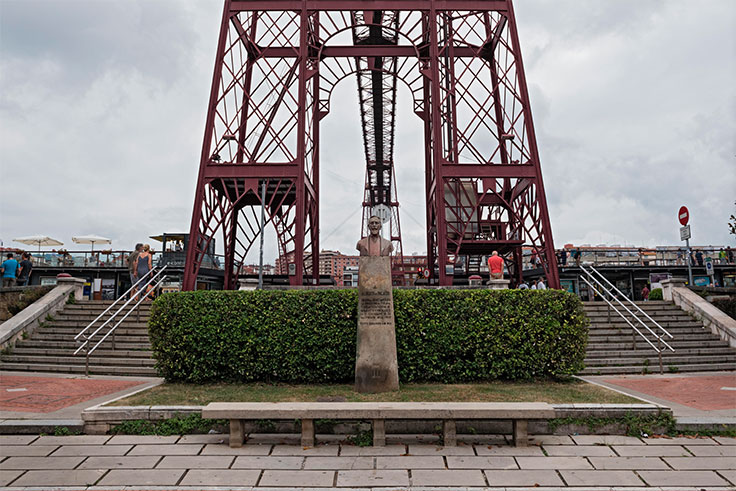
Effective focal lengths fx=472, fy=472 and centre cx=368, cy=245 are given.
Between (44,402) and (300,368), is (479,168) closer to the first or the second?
(300,368)

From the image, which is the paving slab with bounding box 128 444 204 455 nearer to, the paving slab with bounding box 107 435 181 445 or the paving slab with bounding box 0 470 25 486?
the paving slab with bounding box 107 435 181 445

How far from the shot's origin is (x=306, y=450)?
4.93 meters

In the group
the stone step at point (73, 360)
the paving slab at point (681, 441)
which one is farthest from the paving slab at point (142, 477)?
the stone step at point (73, 360)

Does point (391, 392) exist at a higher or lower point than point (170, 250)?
lower

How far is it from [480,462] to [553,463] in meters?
0.70

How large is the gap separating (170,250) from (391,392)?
23.0 metres

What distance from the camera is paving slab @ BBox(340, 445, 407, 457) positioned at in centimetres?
479

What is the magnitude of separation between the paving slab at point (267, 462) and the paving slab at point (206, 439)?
0.60 metres

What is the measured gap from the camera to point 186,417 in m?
5.59

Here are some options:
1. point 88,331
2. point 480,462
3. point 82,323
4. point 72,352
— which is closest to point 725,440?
point 480,462

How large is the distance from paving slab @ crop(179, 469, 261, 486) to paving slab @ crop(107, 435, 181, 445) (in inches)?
39.8

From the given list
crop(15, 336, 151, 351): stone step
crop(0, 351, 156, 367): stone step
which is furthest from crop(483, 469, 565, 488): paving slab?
crop(15, 336, 151, 351): stone step

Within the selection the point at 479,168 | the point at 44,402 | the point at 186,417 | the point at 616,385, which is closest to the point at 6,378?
the point at 44,402

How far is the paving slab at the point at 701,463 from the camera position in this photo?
444cm
